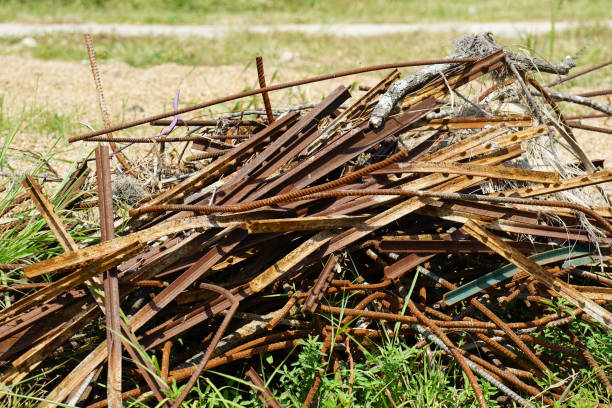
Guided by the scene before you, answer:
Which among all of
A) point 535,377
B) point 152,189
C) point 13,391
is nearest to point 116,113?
point 152,189

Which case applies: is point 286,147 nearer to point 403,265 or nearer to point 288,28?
point 403,265

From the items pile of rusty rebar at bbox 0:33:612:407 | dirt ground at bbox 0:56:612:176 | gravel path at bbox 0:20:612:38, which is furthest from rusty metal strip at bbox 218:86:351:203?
gravel path at bbox 0:20:612:38

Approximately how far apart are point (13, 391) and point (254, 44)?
7.59 m

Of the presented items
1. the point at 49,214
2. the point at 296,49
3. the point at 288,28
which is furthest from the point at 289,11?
the point at 49,214

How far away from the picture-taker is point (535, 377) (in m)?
2.38

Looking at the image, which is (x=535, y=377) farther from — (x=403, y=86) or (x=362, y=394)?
(x=403, y=86)

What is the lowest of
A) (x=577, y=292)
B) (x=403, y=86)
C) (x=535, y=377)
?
(x=535, y=377)

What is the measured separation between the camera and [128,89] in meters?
5.96

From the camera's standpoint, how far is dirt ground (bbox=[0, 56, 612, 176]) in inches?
193

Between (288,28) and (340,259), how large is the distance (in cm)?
963

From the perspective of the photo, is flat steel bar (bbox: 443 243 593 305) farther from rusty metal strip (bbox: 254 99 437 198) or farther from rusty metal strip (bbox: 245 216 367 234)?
rusty metal strip (bbox: 254 99 437 198)

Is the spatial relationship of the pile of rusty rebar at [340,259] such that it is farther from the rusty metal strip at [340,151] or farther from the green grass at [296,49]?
the green grass at [296,49]

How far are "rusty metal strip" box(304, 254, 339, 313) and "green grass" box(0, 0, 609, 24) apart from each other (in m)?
10.5

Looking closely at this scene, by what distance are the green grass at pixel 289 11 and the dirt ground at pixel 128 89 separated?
5624 mm
